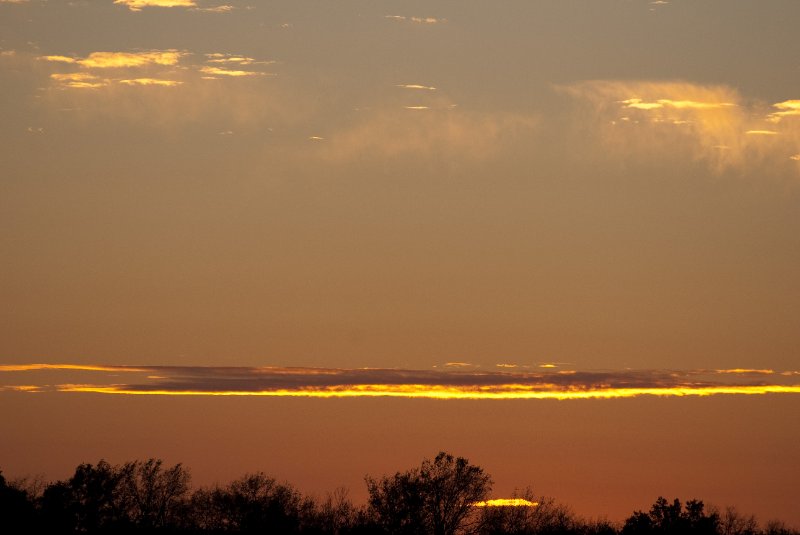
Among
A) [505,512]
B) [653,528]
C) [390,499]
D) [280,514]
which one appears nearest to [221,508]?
[280,514]

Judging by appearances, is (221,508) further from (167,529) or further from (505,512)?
(505,512)

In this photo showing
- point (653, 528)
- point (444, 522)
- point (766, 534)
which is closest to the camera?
point (653, 528)

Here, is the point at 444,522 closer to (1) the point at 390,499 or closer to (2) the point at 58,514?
(1) the point at 390,499

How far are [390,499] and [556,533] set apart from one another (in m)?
15.5

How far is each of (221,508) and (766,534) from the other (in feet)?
173

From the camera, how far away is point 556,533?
151500 millimetres

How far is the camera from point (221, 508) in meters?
162

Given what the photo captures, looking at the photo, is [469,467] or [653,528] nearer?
[653,528]

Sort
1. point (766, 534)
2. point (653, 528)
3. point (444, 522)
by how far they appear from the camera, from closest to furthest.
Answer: point (653, 528) < point (444, 522) < point (766, 534)

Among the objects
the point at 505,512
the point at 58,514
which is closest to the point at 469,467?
the point at 505,512

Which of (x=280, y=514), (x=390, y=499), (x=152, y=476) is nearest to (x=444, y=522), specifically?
(x=390, y=499)

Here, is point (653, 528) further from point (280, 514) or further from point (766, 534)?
point (280, 514)

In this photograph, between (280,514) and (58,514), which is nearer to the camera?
(58,514)

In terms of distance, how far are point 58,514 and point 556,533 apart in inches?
1754
